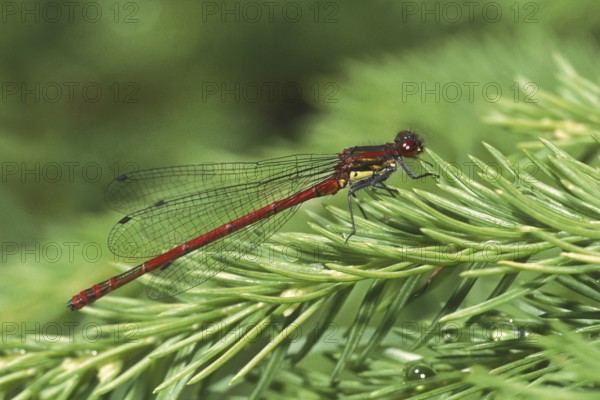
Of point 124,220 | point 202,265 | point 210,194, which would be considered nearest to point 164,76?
point 210,194

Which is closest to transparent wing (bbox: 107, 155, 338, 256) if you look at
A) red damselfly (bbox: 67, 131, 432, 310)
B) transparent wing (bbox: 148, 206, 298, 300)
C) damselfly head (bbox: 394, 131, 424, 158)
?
red damselfly (bbox: 67, 131, 432, 310)

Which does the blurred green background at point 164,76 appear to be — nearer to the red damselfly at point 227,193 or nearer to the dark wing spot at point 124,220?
the red damselfly at point 227,193

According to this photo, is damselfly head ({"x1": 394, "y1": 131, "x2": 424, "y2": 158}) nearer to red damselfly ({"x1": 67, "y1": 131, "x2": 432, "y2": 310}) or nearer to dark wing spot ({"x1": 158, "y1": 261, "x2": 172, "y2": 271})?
red damselfly ({"x1": 67, "y1": 131, "x2": 432, "y2": 310})

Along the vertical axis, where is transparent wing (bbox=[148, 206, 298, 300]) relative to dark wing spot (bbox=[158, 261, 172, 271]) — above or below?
below

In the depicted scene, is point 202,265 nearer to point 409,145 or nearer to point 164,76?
point 409,145

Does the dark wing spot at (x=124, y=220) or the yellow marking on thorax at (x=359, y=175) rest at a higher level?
the yellow marking on thorax at (x=359, y=175)

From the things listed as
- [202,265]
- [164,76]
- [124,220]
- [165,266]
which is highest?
[164,76]

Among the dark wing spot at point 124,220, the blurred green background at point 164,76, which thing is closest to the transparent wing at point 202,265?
the dark wing spot at point 124,220

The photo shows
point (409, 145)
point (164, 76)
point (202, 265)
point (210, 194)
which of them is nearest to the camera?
point (202, 265)
